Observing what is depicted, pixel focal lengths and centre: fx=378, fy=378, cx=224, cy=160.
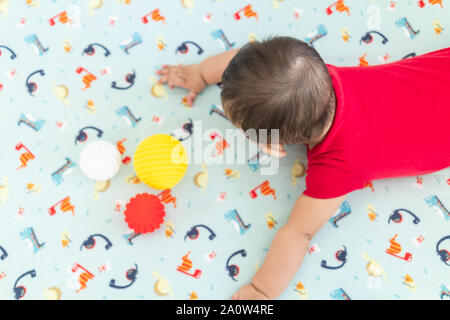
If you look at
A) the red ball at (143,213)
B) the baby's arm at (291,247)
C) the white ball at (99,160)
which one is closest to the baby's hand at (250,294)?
the baby's arm at (291,247)

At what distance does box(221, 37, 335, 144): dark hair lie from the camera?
1.48ft

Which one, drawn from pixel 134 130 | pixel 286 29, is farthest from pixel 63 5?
pixel 286 29

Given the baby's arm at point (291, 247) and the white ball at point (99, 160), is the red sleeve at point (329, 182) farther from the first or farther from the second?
the white ball at point (99, 160)

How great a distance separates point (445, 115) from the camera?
60cm

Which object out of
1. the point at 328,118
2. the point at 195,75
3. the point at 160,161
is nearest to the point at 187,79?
the point at 195,75

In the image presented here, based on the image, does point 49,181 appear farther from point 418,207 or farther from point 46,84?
point 418,207

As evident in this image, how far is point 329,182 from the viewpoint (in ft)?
2.03

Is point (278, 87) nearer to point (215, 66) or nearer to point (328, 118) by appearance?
point (328, 118)

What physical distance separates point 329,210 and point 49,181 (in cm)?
52

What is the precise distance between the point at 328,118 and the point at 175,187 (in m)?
0.32

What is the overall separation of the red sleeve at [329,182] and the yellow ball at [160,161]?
23cm

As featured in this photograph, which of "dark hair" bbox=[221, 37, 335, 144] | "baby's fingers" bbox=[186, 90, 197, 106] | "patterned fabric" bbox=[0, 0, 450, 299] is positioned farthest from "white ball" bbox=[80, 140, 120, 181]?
"dark hair" bbox=[221, 37, 335, 144]

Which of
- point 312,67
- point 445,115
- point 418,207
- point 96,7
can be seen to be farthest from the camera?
point 96,7

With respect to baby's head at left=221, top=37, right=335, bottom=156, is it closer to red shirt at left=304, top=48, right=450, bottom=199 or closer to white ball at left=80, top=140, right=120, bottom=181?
red shirt at left=304, top=48, right=450, bottom=199
